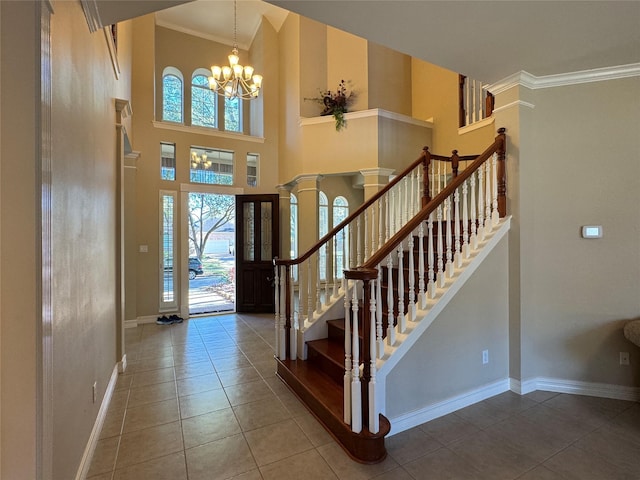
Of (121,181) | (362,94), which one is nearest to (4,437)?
(121,181)

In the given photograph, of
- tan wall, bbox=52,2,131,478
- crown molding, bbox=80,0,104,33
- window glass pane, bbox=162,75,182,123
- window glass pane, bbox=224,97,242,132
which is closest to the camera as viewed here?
tan wall, bbox=52,2,131,478

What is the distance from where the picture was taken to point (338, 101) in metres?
5.38

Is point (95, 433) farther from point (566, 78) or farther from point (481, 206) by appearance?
point (566, 78)

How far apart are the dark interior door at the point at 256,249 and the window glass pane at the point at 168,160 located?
3.90 feet

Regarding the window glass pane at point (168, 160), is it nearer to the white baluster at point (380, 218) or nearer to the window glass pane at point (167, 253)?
the window glass pane at point (167, 253)

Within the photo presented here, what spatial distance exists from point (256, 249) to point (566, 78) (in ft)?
16.0

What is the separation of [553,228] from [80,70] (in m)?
3.70

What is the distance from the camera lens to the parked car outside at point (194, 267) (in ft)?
28.0

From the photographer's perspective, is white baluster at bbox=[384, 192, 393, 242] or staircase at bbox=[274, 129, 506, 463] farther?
white baluster at bbox=[384, 192, 393, 242]

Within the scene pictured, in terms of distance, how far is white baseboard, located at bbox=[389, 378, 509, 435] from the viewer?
219cm

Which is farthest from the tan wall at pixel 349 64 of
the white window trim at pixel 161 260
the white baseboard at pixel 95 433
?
the white baseboard at pixel 95 433

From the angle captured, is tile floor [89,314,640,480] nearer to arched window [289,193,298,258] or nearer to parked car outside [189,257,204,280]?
arched window [289,193,298,258]

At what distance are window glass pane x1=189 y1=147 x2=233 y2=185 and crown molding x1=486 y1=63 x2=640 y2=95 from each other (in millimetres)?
4543

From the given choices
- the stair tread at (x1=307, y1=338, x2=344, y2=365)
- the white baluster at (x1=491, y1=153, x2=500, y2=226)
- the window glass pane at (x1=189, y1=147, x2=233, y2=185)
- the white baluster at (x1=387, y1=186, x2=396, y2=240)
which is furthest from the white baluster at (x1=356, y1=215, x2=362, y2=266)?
the window glass pane at (x1=189, y1=147, x2=233, y2=185)
